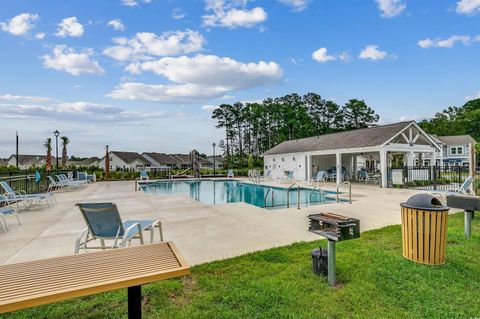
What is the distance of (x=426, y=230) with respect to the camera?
368cm

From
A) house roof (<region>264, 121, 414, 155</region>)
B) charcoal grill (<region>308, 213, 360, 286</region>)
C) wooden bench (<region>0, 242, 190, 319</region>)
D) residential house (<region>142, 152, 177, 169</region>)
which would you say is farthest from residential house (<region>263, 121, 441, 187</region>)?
residential house (<region>142, 152, 177, 169</region>)

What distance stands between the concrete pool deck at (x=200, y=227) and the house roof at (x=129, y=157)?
48513 mm

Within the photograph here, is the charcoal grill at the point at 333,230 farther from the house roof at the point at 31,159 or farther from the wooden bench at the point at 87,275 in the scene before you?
the house roof at the point at 31,159

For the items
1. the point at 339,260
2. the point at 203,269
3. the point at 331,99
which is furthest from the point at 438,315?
the point at 331,99

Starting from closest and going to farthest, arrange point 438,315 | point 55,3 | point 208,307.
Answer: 1. point 438,315
2. point 208,307
3. point 55,3

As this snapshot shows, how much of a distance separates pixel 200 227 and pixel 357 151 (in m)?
14.2

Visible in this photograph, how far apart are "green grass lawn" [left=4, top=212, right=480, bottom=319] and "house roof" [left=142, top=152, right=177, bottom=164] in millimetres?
59913

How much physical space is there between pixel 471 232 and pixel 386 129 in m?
13.8

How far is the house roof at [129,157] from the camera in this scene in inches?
2154

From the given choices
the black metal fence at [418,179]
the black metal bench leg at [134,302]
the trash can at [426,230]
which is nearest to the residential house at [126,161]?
the black metal fence at [418,179]

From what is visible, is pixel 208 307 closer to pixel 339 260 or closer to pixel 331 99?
pixel 339 260

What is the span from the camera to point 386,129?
17625 mm

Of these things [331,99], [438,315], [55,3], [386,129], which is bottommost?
[438,315]

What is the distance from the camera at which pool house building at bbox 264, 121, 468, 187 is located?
636 inches
